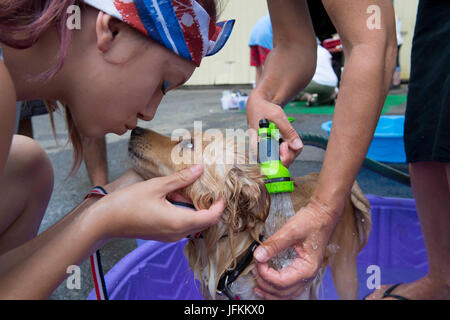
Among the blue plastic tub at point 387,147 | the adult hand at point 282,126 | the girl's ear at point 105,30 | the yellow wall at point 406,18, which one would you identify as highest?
the yellow wall at point 406,18

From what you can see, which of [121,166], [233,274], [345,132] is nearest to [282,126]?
[345,132]

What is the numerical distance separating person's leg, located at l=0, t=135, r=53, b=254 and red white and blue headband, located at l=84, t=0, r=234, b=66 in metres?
0.83

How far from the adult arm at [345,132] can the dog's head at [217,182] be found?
16cm

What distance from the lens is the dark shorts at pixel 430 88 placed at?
1.47 m

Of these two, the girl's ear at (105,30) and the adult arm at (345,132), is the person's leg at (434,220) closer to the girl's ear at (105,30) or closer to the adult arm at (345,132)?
the adult arm at (345,132)

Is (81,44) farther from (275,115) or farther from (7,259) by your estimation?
(275,115)

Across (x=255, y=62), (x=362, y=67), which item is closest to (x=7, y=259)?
(x=362, y=67)

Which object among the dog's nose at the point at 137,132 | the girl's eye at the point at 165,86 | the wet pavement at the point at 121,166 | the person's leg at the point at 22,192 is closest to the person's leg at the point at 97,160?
the wet pavement at the point at 121,166

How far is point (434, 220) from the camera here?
188cm

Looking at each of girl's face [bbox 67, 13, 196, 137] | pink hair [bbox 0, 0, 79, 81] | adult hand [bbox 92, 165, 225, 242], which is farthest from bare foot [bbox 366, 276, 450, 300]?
pink hair [bbox 0, 0, 79, 81]

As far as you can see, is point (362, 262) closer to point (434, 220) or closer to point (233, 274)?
point (434, 220)
